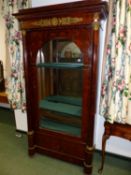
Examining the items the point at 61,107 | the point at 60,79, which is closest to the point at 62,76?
the point at 60,79

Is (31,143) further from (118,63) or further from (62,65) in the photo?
(118,63)

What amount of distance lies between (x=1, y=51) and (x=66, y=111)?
230 centimetres

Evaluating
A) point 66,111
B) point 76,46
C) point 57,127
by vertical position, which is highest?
point 76,46

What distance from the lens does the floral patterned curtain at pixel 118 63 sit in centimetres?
168

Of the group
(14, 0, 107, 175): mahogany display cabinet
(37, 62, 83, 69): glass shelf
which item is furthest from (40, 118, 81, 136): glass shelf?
(37, 62, 83, 69): glass shelf

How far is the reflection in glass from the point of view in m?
1.91

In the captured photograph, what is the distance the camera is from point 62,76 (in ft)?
6.68

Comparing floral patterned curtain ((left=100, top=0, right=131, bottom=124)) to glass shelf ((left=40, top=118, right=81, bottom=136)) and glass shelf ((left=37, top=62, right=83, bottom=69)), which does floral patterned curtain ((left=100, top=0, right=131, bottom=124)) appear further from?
glass shelf ((left=40, top=118, right=81, bottom=136))

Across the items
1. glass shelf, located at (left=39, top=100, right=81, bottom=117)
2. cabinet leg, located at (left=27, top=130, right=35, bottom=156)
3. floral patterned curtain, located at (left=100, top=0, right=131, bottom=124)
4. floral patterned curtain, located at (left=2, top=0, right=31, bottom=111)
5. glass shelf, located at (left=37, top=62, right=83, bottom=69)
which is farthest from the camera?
floral patterned curtain, located at (left=2, top=0, right=31, bottom=111)

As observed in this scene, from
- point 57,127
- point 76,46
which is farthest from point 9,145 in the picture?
point 76,46

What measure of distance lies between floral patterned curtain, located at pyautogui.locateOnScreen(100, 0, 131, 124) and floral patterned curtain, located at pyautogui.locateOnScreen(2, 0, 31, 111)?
1.21 metres

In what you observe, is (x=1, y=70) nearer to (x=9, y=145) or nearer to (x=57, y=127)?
(x=9, y=145)

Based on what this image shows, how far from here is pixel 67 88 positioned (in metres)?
2.04

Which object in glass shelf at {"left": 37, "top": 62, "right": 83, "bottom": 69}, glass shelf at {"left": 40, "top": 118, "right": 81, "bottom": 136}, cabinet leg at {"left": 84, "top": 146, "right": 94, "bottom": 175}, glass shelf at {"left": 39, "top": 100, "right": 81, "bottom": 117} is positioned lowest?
cabinet leg at {"left": 84, "top": 146, "right": 94, "bottom": 175}
